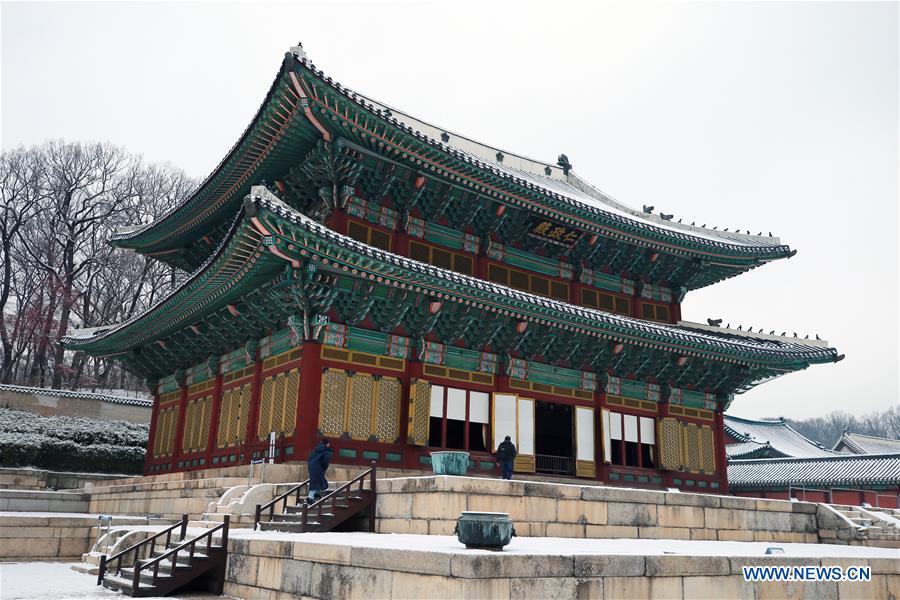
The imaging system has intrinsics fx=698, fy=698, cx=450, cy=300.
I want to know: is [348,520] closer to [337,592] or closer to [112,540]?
[337,592]

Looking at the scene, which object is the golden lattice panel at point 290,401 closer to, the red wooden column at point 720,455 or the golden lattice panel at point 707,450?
the golden lattice panel at point 707,450

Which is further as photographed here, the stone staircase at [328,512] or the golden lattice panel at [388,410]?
the golden lattice panel at [388,410]

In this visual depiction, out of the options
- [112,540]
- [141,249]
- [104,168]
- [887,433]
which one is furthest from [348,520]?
[887,433]

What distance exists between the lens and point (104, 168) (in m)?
54.4

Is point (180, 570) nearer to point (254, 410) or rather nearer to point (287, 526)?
point (287, 526)

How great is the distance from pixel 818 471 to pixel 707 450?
1509 centimetres

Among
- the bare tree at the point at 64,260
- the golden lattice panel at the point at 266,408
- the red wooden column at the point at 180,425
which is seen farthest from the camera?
the bare tree at the point at 64,260

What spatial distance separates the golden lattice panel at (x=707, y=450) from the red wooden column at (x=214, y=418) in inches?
664

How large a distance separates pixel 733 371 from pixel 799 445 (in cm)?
3384

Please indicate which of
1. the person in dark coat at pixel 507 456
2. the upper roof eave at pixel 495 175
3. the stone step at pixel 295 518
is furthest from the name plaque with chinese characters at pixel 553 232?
the stone step at pixel 295 518

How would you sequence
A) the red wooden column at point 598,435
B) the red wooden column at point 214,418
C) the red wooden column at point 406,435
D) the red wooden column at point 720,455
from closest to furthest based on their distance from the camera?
the red wooden column at point 406,435, the red wooden column at point 214,418, the red wooden column at point 598,435, the red wooden column at point 720,455

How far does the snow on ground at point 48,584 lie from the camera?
11297mm

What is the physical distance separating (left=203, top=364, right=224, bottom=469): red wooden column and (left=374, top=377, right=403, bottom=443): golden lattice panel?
647 centimetres

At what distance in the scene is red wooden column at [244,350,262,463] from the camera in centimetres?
1955
